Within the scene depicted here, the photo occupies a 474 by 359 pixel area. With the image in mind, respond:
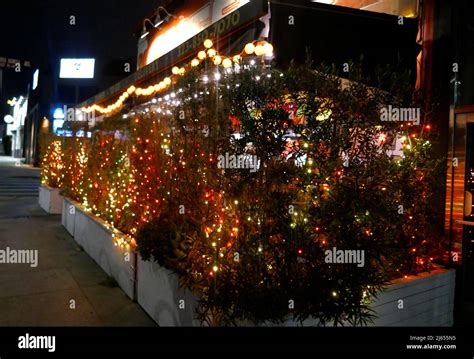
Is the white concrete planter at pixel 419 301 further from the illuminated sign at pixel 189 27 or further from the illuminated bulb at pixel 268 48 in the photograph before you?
the illuminated sign at pixel 189 27

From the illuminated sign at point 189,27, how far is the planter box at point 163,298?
534cm

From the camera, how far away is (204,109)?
3.77 meters

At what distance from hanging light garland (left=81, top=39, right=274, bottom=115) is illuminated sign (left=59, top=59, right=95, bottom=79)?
84.4 ft

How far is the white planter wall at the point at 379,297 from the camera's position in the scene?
157 inches

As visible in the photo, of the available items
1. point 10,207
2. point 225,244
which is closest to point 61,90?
point 10,207

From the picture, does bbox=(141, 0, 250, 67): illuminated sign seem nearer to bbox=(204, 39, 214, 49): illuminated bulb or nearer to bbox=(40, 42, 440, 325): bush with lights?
bbox=(204, 39, 214, 49): illuminated bulb

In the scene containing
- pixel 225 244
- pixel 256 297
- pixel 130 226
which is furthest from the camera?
pixel 130 226

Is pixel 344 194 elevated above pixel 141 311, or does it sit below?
above

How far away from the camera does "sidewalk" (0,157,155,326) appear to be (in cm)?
460

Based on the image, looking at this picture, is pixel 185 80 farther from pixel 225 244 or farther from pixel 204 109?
pixel 225 244

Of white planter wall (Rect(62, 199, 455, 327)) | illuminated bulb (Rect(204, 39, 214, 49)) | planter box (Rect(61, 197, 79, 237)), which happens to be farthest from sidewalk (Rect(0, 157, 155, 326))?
illuminated bulb (Rect(204, 39, 214, 49))

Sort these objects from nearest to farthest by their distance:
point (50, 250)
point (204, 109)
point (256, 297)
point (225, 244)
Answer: point (256, 297), point (225, 244), point (204, 109), point (50, 250)
